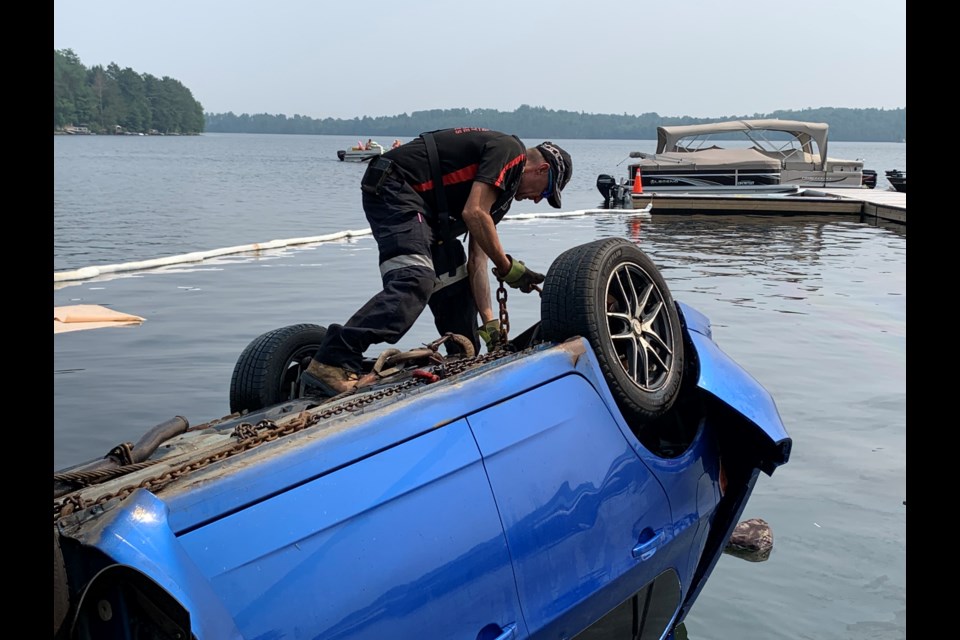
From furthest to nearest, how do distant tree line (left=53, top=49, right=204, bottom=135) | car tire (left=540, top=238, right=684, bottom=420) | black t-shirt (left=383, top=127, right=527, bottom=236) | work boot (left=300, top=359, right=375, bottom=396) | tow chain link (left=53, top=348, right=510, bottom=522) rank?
distant tree line (left=53, top=49, right=204, bottom=135) < black t-shirt (left=383, top=127, right=527, bottom=236) < work boot (left=300, top=359, right=375, bottom=396) < car tire (left=540, top=238, right=684, bottom=420) < tow chain link (left=53, top=348, right=510, bottom=522)

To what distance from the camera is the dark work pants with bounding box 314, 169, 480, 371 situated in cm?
426

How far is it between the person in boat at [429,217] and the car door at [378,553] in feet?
4.90

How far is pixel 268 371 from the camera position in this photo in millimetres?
4512

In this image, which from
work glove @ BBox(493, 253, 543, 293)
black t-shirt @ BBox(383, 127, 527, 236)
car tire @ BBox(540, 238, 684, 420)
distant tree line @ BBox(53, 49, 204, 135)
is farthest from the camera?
distant tree line @ BBox(53, 49, 204, 135)

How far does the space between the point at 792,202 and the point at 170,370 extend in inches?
833

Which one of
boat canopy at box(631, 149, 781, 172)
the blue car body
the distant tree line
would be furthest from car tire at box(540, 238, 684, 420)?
the distant tree line

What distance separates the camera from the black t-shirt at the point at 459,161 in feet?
15.2

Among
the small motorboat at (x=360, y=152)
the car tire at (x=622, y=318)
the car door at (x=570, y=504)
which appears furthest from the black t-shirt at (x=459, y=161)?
the small motorboat at (x=360, y=152)

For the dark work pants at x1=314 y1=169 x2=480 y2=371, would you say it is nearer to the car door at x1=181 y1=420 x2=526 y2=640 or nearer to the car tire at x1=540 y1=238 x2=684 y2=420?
the car tire at x1=540 y1=238 x2=684 y2=420

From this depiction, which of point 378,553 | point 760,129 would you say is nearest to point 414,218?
point 378,553

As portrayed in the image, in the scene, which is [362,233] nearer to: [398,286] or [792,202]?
[792,202]

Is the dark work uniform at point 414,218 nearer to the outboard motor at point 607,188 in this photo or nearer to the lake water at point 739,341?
the lake water at point 739,341
